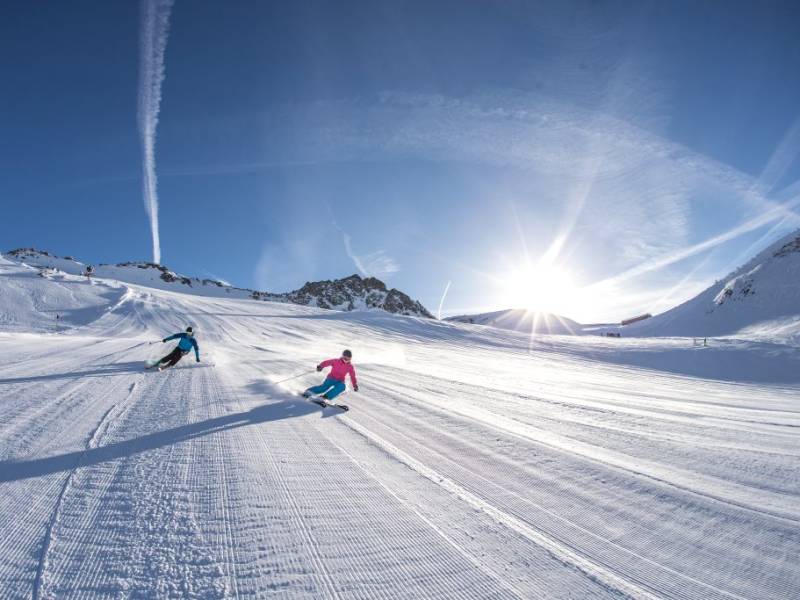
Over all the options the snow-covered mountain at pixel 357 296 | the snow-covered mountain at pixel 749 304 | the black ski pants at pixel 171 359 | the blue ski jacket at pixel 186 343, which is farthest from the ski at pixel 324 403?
the snow-covered mountain at pixel 357 296

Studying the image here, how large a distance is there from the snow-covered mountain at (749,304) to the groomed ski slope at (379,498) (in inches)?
1727

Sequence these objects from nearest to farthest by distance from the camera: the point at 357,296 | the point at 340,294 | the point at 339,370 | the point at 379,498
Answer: the point at 379,498
the point at 339,370
the point at 340,294
the point at 357,296

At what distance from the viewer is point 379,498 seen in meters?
2.87

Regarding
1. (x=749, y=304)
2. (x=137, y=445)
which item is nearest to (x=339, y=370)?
(x=137, y=445)

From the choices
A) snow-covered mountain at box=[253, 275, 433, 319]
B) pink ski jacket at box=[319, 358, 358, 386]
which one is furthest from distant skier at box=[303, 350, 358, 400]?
snow-covered mountain at box=[253, 275, 433, 319]

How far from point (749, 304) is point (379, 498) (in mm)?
59692

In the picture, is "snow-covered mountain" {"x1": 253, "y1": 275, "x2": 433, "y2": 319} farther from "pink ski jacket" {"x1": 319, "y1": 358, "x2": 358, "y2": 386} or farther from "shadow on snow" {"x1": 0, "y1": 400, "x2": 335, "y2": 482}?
"shadow on snow" {"x1": 0, "y1": 400, "x2": 335, "y2": 482}

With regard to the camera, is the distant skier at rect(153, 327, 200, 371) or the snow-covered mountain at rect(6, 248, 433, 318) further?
the snow-covered mountain at rect(6, 248, 433, 318)

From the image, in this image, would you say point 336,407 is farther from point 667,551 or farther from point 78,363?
point 78,363

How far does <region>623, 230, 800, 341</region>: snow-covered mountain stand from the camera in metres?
39.6

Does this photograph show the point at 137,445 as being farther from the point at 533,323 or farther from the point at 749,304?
the point at 533,323

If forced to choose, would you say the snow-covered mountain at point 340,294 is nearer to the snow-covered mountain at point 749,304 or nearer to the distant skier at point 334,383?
the snow-covered mountain at point 749,304

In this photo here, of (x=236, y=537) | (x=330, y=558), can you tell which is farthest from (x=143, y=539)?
(x=330, y=558)

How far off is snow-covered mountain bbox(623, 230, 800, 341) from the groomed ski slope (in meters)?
43.9
